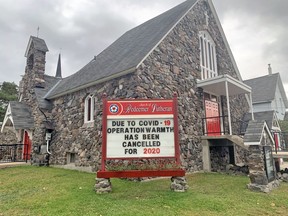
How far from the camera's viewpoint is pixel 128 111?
22.0 feet

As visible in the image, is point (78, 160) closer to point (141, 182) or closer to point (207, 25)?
point (141, 182)

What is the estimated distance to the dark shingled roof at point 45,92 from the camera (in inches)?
563

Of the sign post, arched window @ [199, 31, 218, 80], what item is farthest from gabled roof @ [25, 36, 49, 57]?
the sign post

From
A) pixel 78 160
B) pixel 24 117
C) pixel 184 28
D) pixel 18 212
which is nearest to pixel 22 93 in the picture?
pixel 24 117

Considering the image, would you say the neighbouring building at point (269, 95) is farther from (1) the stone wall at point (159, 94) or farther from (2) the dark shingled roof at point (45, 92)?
(2) the dark shingled roof at point (45, 92)

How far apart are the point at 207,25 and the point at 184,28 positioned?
306 centimetres

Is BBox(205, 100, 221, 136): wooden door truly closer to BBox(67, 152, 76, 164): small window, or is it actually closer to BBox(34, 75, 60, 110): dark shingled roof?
BBox(67, 152, 76, 164): small window

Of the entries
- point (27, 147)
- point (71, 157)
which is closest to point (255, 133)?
point (71, 157)

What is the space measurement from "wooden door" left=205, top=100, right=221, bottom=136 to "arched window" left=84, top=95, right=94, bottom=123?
20.3 ft

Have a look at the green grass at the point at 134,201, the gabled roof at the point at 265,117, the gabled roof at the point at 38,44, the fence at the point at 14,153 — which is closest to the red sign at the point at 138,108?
the green grass at the point at 134,201

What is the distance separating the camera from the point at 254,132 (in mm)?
7645

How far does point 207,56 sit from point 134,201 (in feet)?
36.2

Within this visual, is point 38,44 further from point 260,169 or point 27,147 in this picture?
point 260,169

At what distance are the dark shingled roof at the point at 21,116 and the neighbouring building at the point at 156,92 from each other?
0.19 ft
